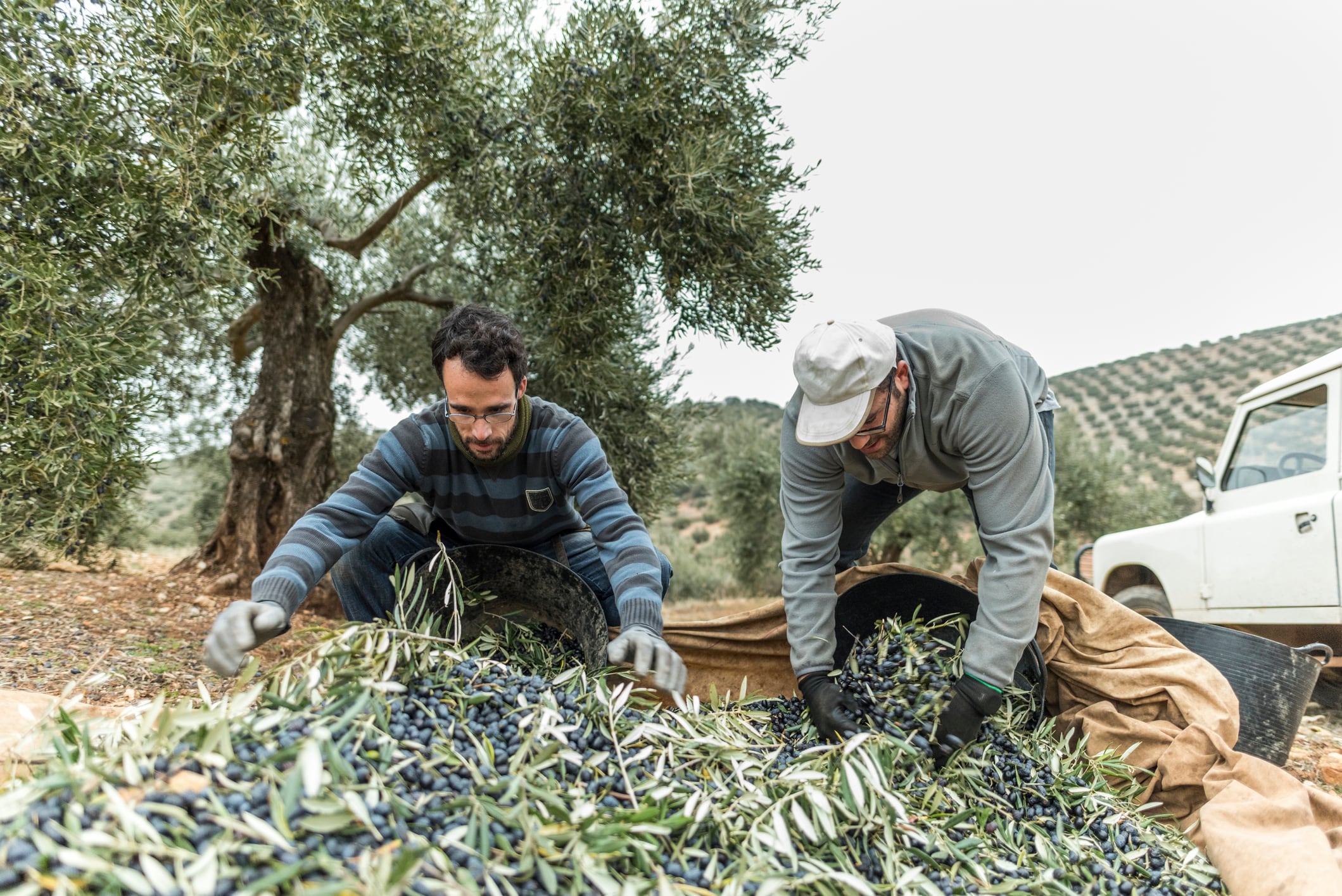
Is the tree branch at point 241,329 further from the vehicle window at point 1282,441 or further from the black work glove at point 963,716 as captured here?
the vehicle window at point 1282,441

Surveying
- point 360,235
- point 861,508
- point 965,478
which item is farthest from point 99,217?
point 965,478

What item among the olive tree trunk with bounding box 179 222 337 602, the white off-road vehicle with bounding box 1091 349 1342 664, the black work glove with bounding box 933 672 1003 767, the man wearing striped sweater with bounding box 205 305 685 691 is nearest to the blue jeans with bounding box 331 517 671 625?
the man wearing striped sweater with bounding box 205 305 685 691

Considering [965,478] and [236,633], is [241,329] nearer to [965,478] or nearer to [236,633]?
[236,633]

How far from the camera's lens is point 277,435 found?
21.3ft

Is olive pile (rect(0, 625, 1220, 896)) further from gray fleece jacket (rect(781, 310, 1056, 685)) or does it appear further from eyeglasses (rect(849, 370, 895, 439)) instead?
eyeglasses (rect(849, 370, 895, 439))

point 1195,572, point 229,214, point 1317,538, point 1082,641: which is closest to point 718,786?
point 1082,641

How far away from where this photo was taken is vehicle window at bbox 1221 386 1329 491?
4.92 m

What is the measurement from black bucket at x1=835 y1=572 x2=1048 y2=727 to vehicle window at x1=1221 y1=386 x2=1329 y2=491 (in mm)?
3225

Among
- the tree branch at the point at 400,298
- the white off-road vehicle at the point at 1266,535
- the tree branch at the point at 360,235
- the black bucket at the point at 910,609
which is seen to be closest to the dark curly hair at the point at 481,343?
the black bucket at the point at 910,609

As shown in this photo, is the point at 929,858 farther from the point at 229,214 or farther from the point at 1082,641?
the point at 229,214

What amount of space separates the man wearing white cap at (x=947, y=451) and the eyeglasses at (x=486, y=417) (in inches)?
45.9

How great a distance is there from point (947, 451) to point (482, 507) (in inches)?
78.5

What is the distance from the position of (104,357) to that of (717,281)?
12.6 ft

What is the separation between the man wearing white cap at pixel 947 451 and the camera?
2.56m
